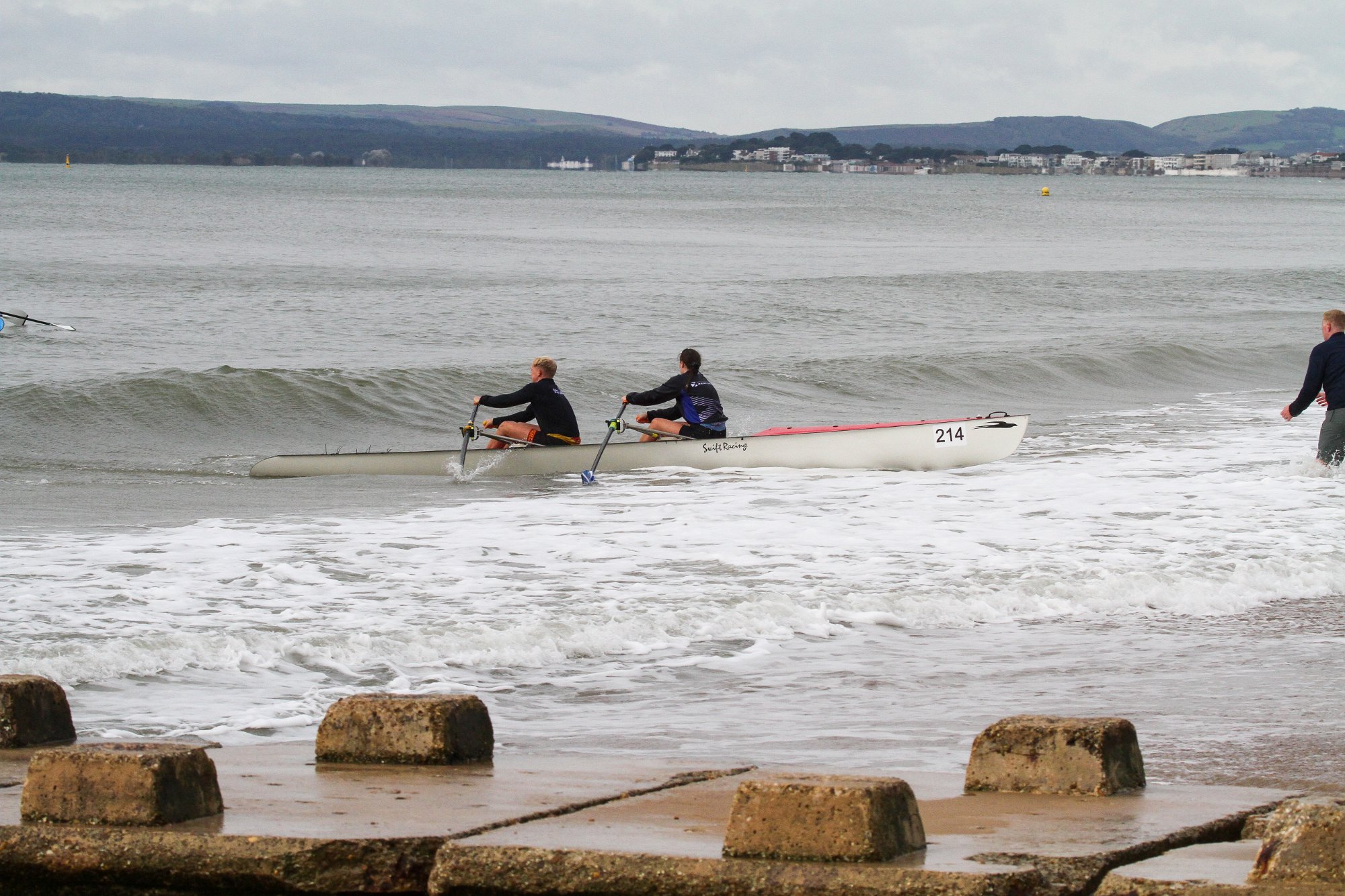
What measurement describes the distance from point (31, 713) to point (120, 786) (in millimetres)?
1355

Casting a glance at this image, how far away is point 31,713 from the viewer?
15.5 ft

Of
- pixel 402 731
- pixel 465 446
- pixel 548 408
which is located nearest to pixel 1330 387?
pixel 548 408

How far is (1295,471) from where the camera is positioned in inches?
542

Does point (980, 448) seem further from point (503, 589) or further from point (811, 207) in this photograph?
point (811, 207)

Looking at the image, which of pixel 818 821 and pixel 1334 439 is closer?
pixel 818 821

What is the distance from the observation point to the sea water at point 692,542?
21.0 feet

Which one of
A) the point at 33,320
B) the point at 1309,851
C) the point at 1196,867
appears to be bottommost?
the point at 33,320

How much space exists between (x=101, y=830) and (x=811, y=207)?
111 metres

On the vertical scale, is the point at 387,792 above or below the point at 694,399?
above

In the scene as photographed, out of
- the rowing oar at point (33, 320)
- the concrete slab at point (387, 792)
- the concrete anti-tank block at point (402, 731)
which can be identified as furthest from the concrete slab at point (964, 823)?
the rowing oar at point (33, 320)

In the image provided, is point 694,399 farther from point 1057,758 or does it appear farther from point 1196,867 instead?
point 1196,867

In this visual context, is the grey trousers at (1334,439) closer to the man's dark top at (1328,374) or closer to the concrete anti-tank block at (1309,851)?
the man's dark top at (1328,374)

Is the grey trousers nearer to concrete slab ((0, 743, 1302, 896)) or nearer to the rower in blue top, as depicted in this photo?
the rower in blue top

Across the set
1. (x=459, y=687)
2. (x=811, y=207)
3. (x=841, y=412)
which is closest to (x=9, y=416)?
(x=841, y=412)
